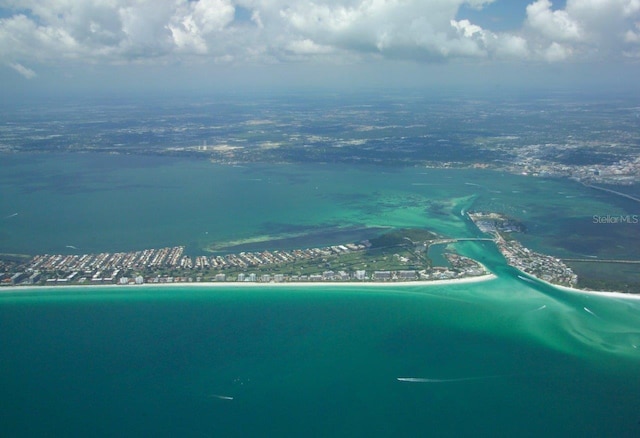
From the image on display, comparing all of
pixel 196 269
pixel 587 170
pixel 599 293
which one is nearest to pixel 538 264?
pixel 599 293

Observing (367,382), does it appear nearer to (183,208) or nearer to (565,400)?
(565,400)

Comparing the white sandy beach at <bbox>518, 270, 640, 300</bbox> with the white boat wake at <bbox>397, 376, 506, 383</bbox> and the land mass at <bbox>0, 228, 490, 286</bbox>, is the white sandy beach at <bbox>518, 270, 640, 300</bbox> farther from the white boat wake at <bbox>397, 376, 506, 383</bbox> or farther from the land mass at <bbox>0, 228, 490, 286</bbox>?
the white boat wake at <bbox>397, 376, 506, 383</bbox>

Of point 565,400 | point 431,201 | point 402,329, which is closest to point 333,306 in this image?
point 402,329

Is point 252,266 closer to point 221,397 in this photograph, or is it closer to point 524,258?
point 221,397

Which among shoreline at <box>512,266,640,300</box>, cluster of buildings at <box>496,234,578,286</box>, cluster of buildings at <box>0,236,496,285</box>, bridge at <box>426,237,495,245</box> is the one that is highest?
cluster of buildings at <box>496,234,578,286</box>

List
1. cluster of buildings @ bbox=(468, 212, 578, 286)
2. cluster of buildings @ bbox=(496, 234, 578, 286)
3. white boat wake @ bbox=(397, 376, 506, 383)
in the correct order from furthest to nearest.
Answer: cluster of buildings @ bbox=(468, 212, 578, 286), cluster of buildings @ bbox=(496, 234, 578, 286), white boat wake @ bbox=(397, 376, 506, 383)

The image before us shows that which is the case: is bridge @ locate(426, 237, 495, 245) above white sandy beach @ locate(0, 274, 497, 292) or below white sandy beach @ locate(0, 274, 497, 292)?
above

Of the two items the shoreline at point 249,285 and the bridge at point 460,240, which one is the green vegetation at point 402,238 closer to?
the bridge at point 460,240

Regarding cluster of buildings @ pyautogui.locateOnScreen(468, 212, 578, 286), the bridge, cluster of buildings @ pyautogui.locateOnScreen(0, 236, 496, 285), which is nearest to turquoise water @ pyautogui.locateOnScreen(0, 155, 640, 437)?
the bridge
